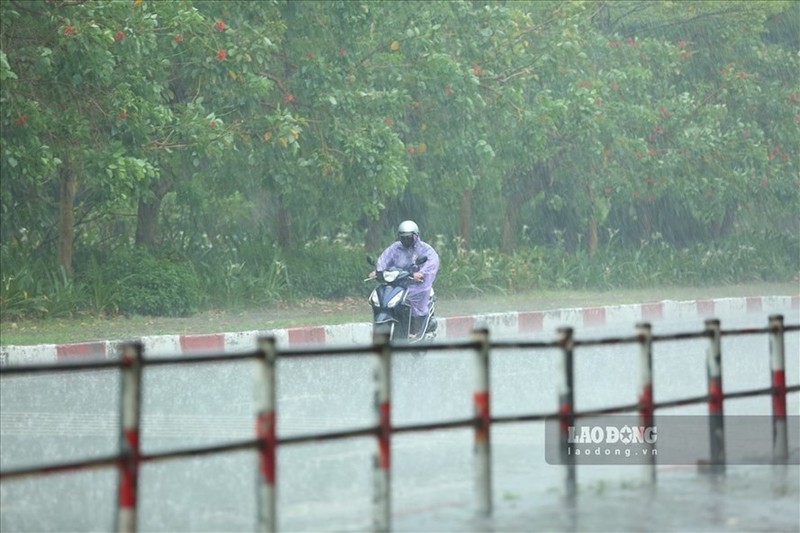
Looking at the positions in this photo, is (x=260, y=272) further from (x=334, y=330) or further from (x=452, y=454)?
(x=452, y=454)

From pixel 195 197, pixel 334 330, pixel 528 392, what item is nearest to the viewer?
pixel 528 392

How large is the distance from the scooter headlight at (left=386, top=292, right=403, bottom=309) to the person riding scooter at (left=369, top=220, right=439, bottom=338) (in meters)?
0.15

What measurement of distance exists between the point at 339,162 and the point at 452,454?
51.2ft

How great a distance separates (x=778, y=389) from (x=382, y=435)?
359 centimetres

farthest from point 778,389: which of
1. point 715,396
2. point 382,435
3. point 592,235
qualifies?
point 592,235

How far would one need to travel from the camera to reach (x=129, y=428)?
573cm

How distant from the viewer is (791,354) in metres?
19.5

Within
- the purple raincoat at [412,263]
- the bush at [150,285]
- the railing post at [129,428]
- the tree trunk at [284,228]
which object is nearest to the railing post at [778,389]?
the railing post at [129,428]

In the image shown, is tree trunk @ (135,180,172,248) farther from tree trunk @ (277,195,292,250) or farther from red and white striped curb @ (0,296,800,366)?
red and white striped curb @ (0,296,800,366)

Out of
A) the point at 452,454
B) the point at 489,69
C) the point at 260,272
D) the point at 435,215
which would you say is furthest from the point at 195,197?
the point at 452,454

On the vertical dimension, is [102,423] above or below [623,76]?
below

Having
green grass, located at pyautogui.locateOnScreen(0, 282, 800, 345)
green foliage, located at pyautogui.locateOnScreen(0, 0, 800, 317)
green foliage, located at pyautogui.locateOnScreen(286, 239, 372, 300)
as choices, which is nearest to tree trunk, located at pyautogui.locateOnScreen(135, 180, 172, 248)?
green foliage, located at pyautogui.locateOnScreen(0, 0, 800, 317)

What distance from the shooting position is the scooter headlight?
1764cm

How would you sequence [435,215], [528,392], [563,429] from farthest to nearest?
[435,215]
[528,392]
[563,429]
